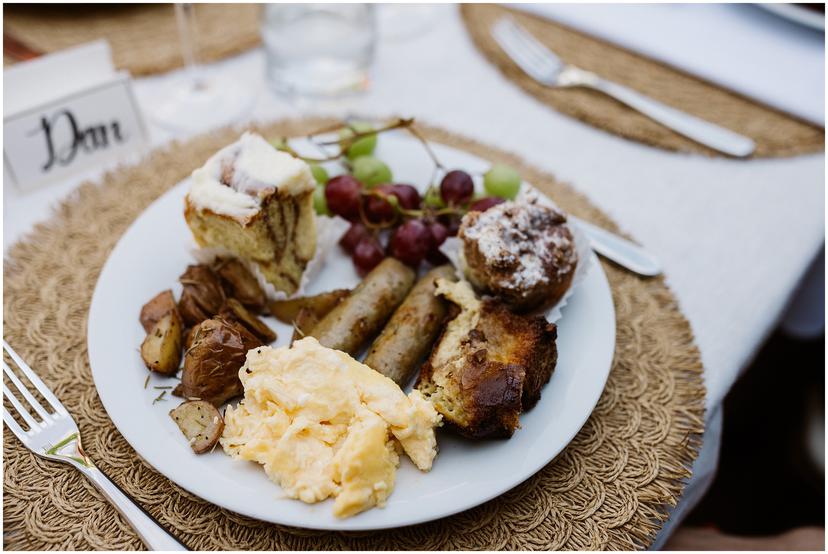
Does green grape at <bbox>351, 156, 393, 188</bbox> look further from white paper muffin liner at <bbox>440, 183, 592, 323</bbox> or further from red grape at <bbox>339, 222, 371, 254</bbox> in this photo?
white paper muffin liner at <bbox>440, 183, 592, 323</bbox>

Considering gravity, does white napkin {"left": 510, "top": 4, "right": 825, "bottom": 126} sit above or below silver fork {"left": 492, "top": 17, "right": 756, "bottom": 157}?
above

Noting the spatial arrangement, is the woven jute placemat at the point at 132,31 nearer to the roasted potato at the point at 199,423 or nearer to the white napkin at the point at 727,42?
the white napkin at the point at 727,42

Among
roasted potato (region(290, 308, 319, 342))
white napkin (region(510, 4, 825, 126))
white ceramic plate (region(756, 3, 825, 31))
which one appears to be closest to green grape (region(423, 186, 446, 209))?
roasted potato (region(290, 308, 319, 342))

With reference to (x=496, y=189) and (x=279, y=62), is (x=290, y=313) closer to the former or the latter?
(x=496, y=189)

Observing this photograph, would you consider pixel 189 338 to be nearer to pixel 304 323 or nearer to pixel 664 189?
pixel 304 323

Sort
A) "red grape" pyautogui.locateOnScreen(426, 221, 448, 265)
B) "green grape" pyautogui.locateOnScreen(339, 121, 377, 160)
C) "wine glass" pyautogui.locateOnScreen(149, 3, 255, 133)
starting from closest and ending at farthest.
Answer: "red grape" pyautogui.locateOnScreen(426, 221, 448, 265) < "green grape" pyautogui.locateOnScreen(339, 121, 377, 160) < "wine glass" pyautogui.locateOnScreen(149, 3, 255, 133)
